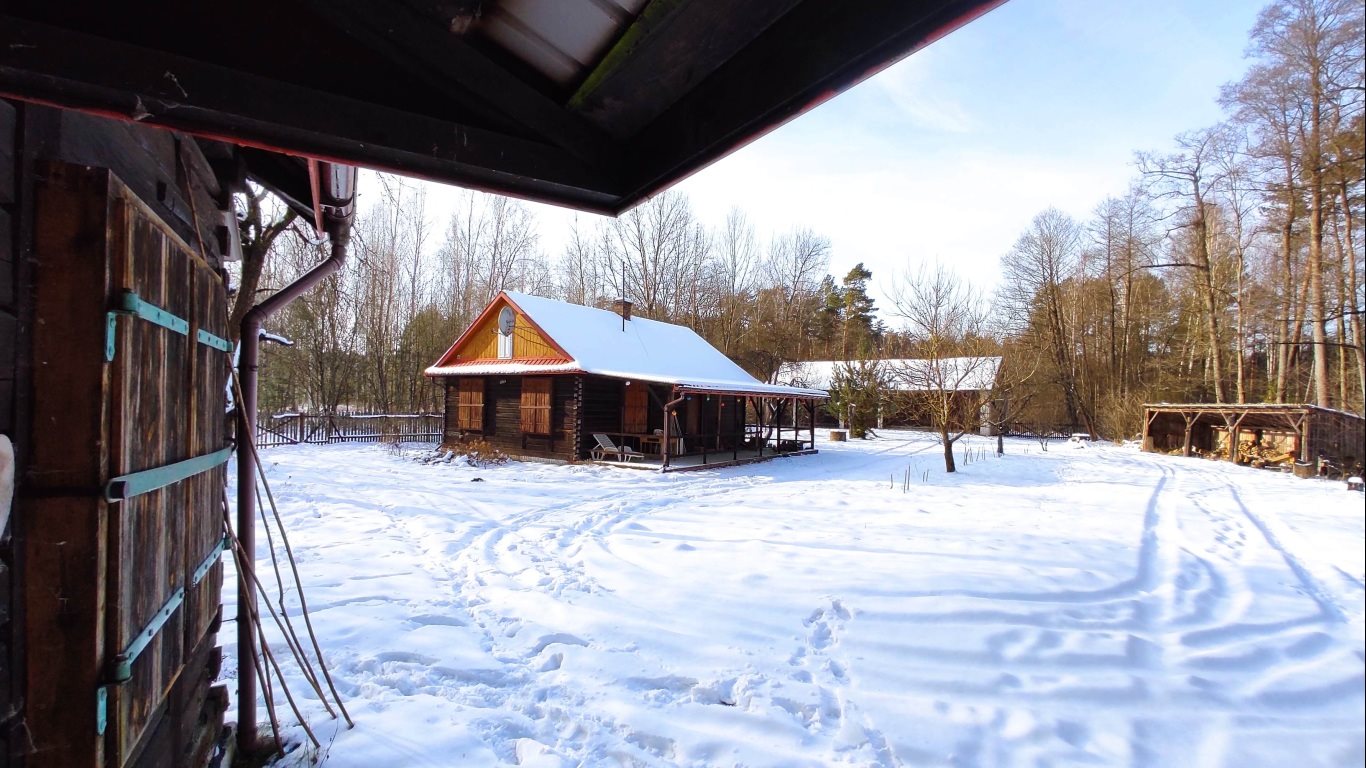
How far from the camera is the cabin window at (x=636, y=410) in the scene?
17.4 metres

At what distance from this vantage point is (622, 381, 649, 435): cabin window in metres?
17.4

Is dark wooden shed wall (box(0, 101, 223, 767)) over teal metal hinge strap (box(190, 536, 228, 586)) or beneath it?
over

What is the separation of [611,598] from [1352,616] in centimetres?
531

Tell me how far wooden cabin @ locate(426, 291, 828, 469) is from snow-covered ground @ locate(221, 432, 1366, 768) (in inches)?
293

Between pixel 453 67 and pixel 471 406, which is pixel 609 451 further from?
pixel 453 67

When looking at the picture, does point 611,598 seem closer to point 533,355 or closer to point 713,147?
point 713,147

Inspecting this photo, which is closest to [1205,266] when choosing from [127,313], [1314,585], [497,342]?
[1314,585]

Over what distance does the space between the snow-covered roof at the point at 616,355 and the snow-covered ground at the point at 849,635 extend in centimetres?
779

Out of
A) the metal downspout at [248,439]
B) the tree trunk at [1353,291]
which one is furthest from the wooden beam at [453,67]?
the tree trunk at [1353,291]

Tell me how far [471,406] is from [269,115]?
17.3 metres

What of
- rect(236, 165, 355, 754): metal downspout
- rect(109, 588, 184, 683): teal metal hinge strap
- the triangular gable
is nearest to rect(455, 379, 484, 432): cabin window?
the triangular gable

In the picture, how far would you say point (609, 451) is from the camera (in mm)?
15734

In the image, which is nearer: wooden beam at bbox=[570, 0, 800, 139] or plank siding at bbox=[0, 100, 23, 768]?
plank siding at bbox=[0, 100, 23, 768]

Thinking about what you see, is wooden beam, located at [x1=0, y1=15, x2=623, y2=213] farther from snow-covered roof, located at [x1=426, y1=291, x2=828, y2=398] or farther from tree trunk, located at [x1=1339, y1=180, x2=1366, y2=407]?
snow-covered roof, located at [x1=426, y1=291, x2=828, y2=398]
